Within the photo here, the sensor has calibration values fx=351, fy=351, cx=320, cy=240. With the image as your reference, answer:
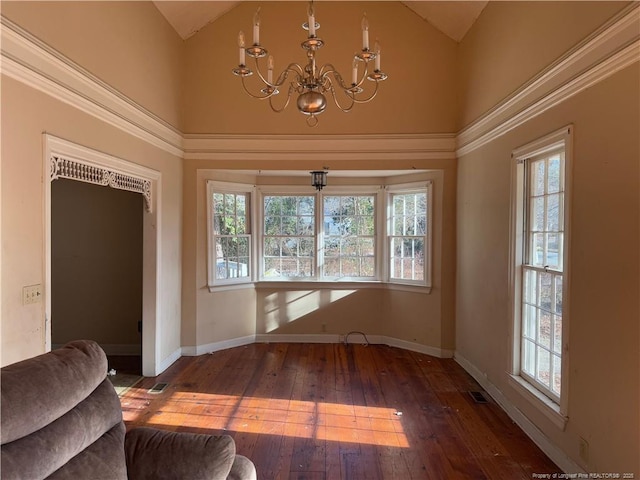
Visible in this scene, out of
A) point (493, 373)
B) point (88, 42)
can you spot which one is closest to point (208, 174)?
point (88, 42)

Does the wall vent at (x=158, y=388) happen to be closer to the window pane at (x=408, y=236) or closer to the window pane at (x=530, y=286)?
the window pane at (x=408, y=236)

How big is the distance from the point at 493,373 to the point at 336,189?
9.26ft

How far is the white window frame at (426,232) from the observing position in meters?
4.30

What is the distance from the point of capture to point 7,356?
1983 mm

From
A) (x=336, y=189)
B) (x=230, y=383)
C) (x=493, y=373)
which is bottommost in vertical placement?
(x=230, y=383)

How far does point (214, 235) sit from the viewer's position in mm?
4387

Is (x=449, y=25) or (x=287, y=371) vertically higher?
(x=449, y=25)

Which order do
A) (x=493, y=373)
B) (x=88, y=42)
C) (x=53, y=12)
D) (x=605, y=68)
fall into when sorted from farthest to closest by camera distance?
(x=493, y=373) → (x=88, y=42) → (x=53, y=12) → (x=605, y=68)

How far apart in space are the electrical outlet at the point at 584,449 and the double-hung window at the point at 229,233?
12.1ft

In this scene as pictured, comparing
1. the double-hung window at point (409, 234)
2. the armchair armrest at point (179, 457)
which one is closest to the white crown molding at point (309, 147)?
the double-hung window at point (409, 234)

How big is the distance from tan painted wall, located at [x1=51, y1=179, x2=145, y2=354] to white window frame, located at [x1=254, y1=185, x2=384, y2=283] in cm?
145

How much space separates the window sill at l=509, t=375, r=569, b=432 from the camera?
228 cm

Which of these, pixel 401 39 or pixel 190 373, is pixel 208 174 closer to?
pixel 190 373

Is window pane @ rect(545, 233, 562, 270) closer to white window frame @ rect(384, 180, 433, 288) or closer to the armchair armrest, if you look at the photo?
white window frame @ rect(384, 180, 433, 288)
